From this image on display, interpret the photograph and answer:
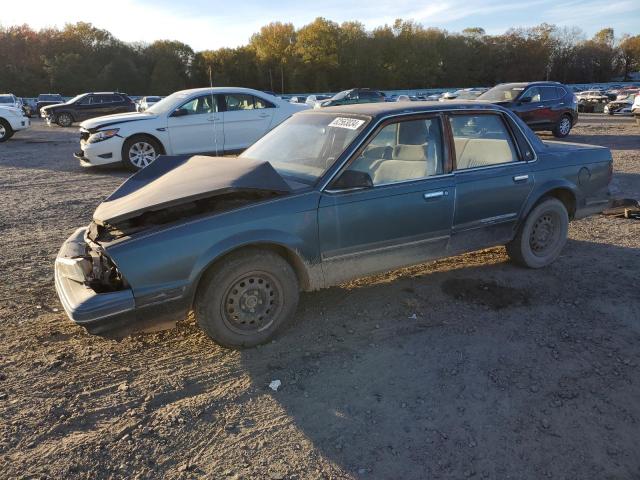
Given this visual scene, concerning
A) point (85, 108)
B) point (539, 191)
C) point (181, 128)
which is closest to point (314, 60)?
point (85, 108)

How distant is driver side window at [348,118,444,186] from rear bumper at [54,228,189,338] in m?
1.82

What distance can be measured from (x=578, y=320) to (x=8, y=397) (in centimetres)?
412

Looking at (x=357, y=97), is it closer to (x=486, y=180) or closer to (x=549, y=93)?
(x=549, y=93)

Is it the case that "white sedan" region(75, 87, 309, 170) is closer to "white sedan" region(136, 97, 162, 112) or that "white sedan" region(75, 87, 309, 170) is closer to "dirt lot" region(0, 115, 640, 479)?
"dirt lot" region(0, 115, 640, 479)

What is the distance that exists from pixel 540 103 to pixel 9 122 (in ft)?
58.1

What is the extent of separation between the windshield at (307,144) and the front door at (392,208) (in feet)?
0.69

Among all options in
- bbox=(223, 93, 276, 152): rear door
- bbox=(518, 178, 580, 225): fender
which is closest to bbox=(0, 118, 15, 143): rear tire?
bbox=(223, 93, 276, 152): rear door

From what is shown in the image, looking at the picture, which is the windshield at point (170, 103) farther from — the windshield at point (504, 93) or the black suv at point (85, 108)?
the black suv at point (85, 108)

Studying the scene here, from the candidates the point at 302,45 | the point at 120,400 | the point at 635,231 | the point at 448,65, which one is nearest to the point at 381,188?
the point at 120,400

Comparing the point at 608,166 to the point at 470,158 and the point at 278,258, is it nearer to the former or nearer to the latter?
the point at 470,158

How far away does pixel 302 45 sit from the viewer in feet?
254

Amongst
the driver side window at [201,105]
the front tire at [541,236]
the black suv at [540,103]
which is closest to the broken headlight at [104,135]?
the driver side window at [201,105]

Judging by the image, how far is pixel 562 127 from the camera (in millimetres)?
15297

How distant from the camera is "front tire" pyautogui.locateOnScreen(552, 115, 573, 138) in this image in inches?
597
